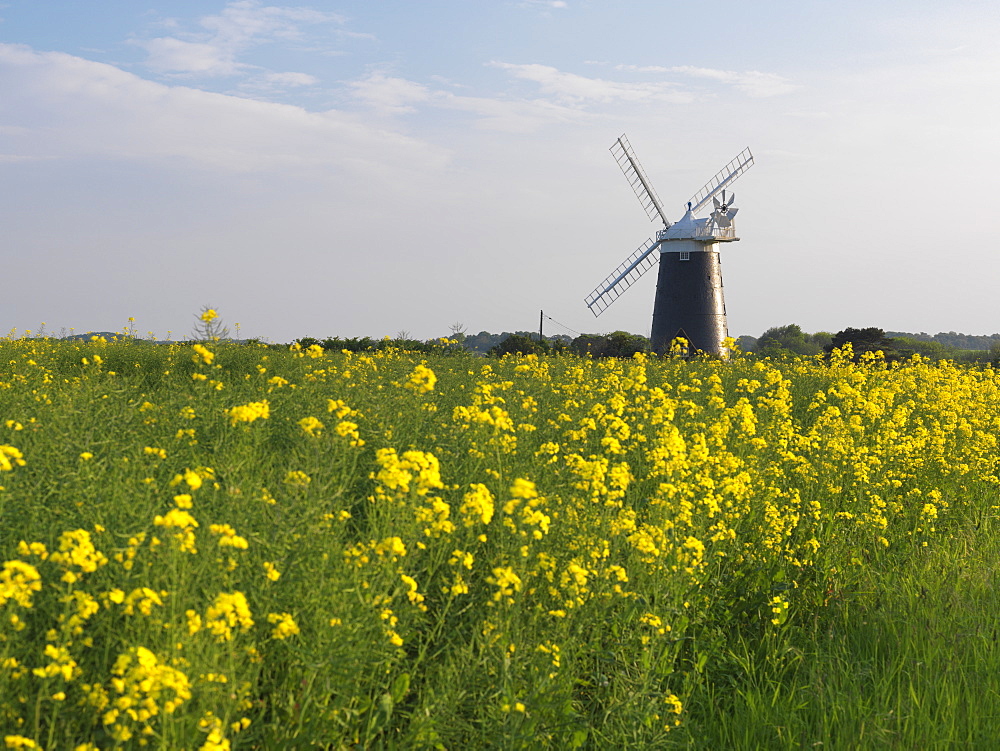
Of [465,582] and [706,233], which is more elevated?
[706,233]

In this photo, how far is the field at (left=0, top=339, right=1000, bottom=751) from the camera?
2.49 meters

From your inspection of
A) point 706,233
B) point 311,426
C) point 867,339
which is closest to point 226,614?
point 311,426

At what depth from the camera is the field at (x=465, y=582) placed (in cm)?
249

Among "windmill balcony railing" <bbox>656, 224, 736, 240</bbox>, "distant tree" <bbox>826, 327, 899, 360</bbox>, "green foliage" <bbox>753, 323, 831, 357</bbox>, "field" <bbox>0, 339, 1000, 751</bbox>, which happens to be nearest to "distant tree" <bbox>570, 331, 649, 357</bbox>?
"windmill balcony railing" <bbox>656, 224, 736, 240</bbox>

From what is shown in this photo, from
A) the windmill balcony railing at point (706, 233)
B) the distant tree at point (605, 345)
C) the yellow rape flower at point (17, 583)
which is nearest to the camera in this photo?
the yellow rape flower at point (17, 583)

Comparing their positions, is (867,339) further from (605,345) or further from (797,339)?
(797,339)

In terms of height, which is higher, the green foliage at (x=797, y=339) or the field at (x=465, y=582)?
the green foliage at (x=797, y=339)

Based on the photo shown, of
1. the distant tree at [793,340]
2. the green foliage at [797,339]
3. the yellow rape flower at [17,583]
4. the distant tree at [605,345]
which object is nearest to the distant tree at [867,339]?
the distant tree at [605,345]

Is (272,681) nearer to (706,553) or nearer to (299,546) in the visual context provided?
(299,546)

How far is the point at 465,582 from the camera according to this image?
3.55 meters

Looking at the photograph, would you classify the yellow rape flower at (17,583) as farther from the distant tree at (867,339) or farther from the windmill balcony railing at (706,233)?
the distant tree at (867,339)

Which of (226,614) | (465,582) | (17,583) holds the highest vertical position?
(17,583)

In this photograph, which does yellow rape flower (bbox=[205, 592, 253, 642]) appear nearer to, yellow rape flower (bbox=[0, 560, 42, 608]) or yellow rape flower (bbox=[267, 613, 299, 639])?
yellow rape flower (bbox=[267, 613, 299, 639])

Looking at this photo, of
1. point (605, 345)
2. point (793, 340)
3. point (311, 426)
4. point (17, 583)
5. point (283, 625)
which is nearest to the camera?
point (17, 583)
